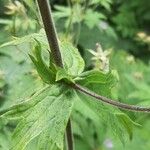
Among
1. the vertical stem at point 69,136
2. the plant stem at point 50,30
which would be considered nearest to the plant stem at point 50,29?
the plant stem at point 50,30

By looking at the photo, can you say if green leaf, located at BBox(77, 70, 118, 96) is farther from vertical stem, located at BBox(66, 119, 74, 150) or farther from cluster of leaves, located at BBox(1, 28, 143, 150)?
vertical stem, located at BBox(66, 119, 74, 150)

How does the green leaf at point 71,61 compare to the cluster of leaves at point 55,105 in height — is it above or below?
above

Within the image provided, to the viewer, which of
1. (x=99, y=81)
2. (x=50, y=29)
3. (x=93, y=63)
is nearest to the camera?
(x=50, y=29)

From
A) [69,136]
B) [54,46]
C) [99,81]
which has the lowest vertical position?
[69,136]

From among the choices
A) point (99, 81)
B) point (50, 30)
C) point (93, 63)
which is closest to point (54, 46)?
point (50, 30)

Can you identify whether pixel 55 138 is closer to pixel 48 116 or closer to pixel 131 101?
pixel 48 116

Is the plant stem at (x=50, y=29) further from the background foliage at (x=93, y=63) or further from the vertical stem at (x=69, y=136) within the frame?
the vertical stem at (x=69, y=136)

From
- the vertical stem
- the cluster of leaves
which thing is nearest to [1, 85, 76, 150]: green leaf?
the cluster of leaves

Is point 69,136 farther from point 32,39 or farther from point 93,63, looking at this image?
point 93,63
